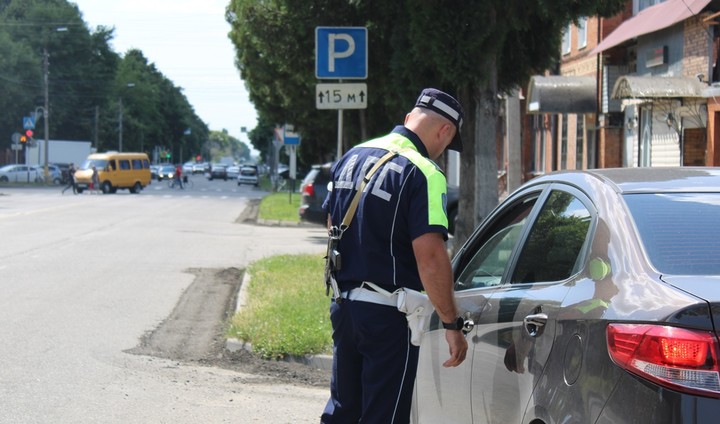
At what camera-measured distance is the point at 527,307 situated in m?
3.89

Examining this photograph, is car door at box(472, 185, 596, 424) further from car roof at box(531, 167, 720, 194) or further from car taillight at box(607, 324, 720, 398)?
car taillight at box(607, 324, 720, 398)

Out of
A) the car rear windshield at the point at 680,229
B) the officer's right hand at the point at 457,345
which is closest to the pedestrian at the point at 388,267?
the officer's right hand at the point at 457,345

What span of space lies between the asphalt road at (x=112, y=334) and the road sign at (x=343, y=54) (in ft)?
10.9

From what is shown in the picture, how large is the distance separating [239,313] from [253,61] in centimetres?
2108

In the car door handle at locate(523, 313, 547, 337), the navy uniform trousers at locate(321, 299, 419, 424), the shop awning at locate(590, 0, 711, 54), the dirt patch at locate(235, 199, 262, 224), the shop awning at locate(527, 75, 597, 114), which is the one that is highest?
the shop awning at locate(590, 0, 711, 54)

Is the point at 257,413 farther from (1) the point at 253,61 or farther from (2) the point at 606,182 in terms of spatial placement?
(1) the point at 253,61

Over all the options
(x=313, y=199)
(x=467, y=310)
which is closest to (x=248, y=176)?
(x=313, y=199)

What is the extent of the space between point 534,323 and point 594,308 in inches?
18.4

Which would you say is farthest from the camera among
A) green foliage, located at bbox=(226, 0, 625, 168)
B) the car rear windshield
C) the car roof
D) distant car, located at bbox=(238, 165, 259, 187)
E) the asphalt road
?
distant car, located at bbox=(238, 165, 259, 187)

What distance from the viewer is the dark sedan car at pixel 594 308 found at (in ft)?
9.53

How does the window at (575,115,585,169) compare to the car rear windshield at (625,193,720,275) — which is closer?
the car rear windshield at (625,193,720,275)

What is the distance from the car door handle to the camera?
3.69 metres

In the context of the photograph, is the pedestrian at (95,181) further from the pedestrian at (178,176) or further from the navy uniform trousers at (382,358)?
the navy uniform trousers at (382,358)

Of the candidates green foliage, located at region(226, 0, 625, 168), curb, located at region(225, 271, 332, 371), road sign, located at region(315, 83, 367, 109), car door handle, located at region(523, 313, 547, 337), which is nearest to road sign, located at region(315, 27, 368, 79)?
road sign, located at region(315, 83, 367, 109)
